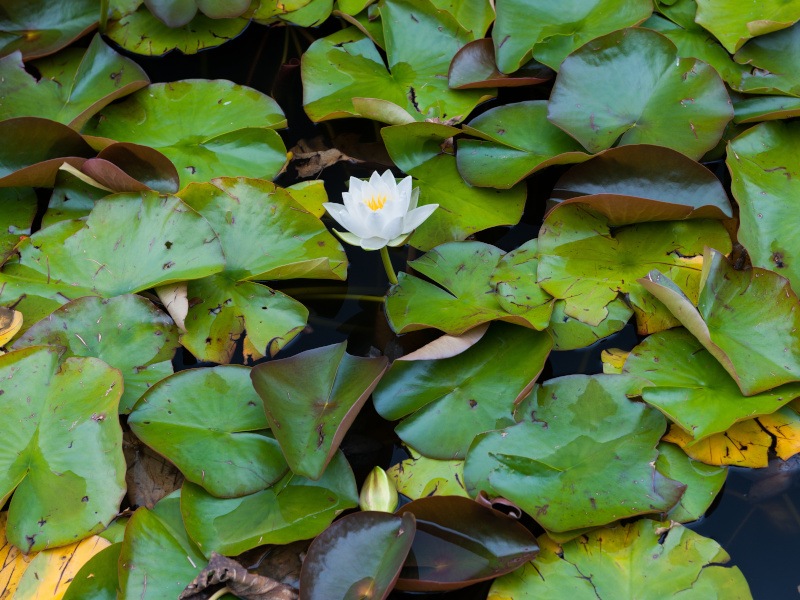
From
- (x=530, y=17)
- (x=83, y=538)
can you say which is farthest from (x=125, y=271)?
(x=530, y=17)

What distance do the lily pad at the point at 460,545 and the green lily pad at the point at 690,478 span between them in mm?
325

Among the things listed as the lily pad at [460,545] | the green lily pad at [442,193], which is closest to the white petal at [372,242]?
the green lily pad at [442,193]

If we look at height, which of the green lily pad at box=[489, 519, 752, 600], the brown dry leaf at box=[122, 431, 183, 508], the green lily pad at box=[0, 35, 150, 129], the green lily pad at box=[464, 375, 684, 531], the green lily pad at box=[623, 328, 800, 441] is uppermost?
the green lily pad at box=[0, 35, 150, 129]

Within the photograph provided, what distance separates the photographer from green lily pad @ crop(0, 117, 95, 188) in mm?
1873

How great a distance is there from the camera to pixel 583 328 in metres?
1.67

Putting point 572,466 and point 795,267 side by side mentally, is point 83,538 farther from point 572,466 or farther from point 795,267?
point 795,267

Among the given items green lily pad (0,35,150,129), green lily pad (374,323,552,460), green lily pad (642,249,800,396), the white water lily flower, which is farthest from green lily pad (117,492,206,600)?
green lily pad (0,35,150,129)

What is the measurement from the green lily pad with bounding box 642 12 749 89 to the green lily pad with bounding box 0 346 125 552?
69.0 inches

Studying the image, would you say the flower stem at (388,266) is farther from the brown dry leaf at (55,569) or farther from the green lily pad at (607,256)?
the brown dry leaf at (55,569)

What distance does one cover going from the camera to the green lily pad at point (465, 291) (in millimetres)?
1658

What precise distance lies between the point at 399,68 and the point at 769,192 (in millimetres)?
1100

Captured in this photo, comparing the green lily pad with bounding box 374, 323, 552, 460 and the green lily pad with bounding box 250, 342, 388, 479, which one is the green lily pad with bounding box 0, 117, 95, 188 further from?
the green lily pad with bounding box 374, 323, 552, 460

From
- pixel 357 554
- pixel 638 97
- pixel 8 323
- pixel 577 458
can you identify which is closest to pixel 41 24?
pixel 8 323

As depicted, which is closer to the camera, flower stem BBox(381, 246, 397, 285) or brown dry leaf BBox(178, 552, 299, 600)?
brown dry leaf BBox(178, 552, 299, 600)
